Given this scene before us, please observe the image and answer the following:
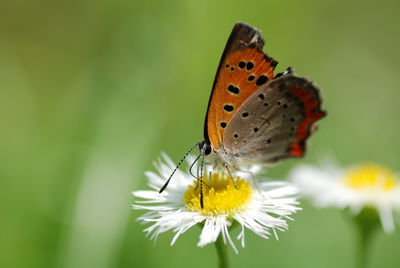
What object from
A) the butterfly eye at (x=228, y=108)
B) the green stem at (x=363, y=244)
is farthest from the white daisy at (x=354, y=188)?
the butterfly eye at (x=228, y=108)

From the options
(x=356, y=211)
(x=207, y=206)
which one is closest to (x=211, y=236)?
(x=207, y=206)

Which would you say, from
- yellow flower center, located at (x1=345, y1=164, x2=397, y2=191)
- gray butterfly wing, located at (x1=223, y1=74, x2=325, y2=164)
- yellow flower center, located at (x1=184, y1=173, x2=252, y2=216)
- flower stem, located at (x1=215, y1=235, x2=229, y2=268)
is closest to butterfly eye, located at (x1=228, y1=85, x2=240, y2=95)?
gray butterfly wing, located at (x1=223, y1=74, x2=325, y2=164)

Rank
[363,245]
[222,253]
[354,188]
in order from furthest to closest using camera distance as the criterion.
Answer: [354,188], [363,245], [222,253]

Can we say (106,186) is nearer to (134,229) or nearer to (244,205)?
(134,229)

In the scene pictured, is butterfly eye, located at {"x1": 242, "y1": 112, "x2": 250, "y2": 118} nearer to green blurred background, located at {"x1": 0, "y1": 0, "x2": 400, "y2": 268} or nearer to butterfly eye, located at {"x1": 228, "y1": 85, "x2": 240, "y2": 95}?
butterfly eye, located at {"x1": 228, "y1": 85, "x2": 240, "y2": 95}

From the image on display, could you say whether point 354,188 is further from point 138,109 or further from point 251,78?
point 138,109

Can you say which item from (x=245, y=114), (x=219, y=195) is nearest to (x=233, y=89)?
(x=245, y=114)
